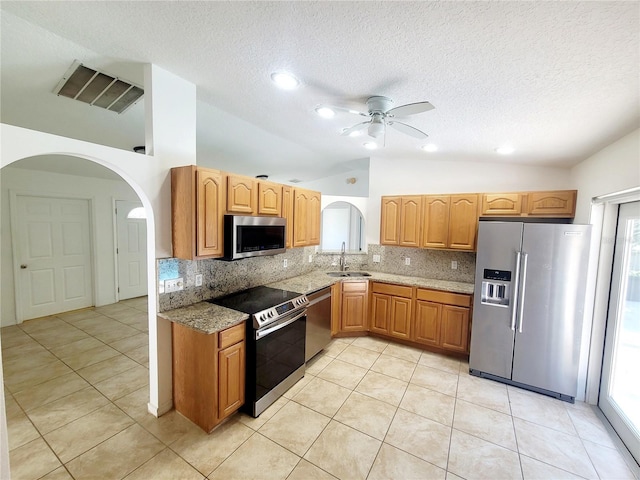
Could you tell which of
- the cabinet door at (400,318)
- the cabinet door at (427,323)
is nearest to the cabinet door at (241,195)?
the cabinet door at (400,318)

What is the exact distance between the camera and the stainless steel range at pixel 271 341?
7.34 ft

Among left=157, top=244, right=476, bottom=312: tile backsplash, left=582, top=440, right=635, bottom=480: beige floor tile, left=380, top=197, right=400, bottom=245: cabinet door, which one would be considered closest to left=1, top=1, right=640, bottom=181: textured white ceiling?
left=380, top=197, right=400, bottom=245: cabinet door

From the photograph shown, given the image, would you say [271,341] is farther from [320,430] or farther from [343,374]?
[343,374]

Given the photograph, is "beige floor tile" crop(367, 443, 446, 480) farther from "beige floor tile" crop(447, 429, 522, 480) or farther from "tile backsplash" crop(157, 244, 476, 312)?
"tile backsplash" crop(157, 244, 476, 312)

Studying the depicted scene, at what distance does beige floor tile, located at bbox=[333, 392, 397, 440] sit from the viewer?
218 cm

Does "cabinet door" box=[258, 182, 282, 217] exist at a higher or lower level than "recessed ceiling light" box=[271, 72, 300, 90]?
lower

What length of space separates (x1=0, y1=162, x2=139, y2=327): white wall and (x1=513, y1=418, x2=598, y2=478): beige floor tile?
6367mm

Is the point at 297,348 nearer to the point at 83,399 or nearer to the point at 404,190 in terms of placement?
the point at 83,399

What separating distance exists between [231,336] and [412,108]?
2129 mm

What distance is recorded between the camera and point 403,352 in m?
3.51

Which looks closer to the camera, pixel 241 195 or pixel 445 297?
pixel 241 195

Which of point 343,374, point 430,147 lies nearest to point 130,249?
point 343,374

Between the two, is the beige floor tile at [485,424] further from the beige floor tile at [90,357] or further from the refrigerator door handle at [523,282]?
the beige floor tile at [90,357]

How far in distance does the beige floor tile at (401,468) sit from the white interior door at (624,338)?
1.57m
